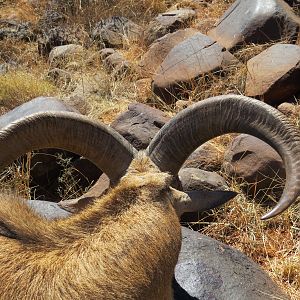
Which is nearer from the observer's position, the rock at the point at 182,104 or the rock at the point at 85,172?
the rock at the point at 85,172

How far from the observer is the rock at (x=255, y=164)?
7.35 meters

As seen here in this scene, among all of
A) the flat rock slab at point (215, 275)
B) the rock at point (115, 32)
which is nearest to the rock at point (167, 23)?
the rock at point (115, 32)

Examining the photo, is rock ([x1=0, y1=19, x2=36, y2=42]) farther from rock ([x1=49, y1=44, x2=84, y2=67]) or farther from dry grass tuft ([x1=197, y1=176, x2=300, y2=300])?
dry grass tuft ([x1=197, y1=176, x2=300, y2=300])

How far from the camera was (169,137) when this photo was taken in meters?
4.85

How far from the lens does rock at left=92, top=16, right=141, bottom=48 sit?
44.5ft

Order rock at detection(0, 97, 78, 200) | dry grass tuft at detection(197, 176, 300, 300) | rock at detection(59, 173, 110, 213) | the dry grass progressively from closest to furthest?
rock at detection(59, 173, 110, 213)
dry grass tuft at detection(197, 176, 300, 300)
rock at detection(0, 97, 78, 200)
the dry grass

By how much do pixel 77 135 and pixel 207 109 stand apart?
37.5 inches

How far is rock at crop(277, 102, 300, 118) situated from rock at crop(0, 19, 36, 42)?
750 centimetres

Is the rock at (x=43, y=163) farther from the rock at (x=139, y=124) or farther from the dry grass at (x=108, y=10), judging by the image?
the dry grass at (x=108, y=10)

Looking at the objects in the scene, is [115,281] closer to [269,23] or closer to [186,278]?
[186,278]

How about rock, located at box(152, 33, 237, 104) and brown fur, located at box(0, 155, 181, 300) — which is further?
rock, located at box(152, 33, 237, 104)

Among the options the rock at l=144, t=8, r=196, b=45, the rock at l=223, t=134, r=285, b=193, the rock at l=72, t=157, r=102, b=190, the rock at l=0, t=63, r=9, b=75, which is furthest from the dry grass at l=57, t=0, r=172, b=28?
the rock at l=223, t=134, r=285, b=193

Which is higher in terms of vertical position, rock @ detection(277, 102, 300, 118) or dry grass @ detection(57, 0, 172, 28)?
rock @ detection(277, 102, 300, 118)

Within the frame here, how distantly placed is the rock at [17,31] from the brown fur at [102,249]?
1113 centimetres
